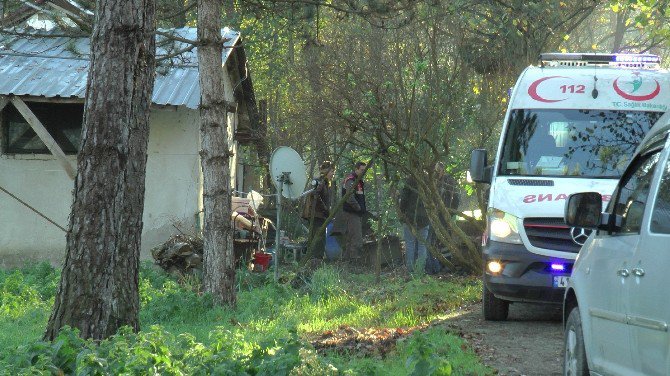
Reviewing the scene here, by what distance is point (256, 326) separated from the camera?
11.4m

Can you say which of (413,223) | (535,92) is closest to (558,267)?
(535,92)

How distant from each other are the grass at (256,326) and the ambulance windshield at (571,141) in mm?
2060

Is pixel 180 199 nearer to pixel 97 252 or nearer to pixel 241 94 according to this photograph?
pixel 241 94

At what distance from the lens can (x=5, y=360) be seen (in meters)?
6.54

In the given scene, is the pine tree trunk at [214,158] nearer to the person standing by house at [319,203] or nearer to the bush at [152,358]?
the person standing by house at [319,203]

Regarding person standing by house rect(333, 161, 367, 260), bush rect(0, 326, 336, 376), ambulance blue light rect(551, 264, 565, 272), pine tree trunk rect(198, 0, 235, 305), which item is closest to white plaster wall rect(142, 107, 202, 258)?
person standing by house rect(333, 161, 367, 260)

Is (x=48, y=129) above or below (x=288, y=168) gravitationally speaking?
above

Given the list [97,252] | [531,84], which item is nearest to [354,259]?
[531,84]

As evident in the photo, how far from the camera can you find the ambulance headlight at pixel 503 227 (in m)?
10.6

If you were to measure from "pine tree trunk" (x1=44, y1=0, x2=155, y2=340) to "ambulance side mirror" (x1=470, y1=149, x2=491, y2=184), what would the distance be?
15.5 ft

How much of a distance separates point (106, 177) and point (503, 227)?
4695 millimetres

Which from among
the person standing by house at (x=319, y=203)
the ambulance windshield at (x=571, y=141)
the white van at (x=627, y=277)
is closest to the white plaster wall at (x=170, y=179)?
the person standing by house at (x=319, y=203)

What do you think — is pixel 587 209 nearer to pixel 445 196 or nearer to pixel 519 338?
pixel 519 338

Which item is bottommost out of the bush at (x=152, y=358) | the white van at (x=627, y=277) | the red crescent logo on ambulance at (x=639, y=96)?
the bush at (x=152, y=358)
